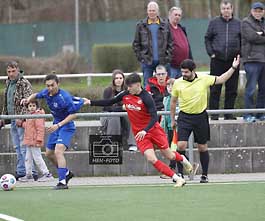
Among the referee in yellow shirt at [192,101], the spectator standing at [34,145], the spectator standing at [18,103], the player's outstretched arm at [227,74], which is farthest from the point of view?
the spectator standing at [18,103]

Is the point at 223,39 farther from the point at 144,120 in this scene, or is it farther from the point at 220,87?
the point at 144,120

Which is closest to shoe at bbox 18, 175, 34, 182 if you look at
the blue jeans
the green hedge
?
the blue jeans

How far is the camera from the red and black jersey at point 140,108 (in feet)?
49.7

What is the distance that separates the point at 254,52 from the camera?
60.0 ft

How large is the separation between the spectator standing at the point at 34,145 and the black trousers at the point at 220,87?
330cm

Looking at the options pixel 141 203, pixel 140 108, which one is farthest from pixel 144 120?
pixel 141 203

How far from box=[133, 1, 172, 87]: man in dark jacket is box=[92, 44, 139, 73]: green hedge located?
1900cm

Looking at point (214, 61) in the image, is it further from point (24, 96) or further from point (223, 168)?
point (24, 96)

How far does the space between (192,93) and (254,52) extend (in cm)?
279

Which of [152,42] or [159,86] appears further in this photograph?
[152,42]

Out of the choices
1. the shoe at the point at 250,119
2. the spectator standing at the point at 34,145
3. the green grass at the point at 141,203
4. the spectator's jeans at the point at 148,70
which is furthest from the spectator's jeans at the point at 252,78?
the spectator standing at the point at 34,145

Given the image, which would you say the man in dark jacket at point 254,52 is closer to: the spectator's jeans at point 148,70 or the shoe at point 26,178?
the spectator's jeans at point 148,70

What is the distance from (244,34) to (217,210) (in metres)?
6.65

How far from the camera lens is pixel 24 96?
17688 millimetres
